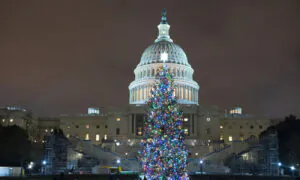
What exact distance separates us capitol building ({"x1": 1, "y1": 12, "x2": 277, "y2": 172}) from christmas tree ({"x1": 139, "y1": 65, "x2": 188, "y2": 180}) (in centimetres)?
3755

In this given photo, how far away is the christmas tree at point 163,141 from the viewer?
3512 centimetres

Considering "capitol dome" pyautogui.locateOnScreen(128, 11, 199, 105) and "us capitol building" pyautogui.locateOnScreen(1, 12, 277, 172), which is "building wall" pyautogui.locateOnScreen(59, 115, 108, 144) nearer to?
"us capitol building" pyautogui.locateOnScreen(1, 12, 277, 172)

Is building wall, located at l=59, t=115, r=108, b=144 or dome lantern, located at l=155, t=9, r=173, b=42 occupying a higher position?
dome lantern, located at l=155, t=9, r=173, b=42

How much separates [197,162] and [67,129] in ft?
186

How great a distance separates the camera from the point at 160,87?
3659 centimetres

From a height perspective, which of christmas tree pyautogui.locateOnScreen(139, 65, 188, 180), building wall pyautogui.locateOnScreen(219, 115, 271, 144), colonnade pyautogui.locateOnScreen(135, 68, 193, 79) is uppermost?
colonnade pyautogui.locateOnScreen(135, 68, 193, 79)

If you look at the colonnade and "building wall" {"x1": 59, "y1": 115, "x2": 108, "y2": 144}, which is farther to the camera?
the colonnade

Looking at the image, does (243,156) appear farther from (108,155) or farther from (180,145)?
(180,145)

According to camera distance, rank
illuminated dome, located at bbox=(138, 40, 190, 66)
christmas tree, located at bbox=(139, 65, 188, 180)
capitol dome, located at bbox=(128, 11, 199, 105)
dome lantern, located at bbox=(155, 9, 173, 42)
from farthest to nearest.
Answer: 1. dome lantern, located at bbox=(155, 9, 173, 42)
2. illuminated dome, located at bbox=(138, 40, 190, 66)
3. capitol dome, located at bbox=(128, 11, 199, 105)
4. christmas tree, located at bbox=(139, 65, 188, 180)

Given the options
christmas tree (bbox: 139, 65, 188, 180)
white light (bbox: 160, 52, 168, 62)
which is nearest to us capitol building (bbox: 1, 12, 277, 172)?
white light (bbox: 160, 52, 168, 62)

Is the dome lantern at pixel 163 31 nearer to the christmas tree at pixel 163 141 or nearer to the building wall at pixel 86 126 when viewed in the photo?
the building wall at pixel 86 126

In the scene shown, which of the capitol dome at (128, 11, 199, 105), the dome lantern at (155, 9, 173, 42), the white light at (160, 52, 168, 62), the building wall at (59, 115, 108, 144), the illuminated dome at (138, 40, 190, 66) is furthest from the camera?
the dome lantern at (155, 9, 173, 42)

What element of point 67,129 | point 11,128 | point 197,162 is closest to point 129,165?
point 197,162

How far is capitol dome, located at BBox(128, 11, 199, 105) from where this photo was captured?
391 feet
